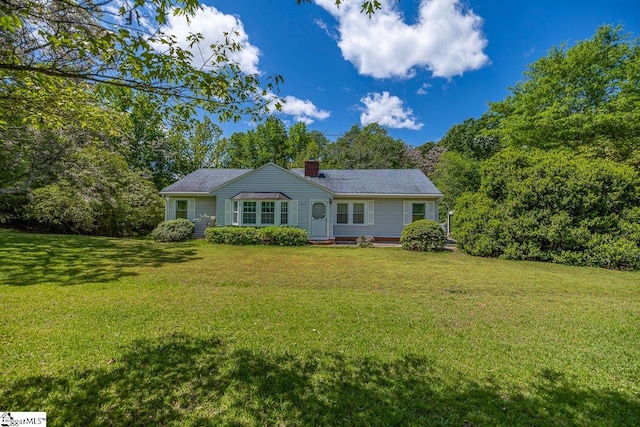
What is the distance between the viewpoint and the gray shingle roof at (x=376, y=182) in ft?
54.7

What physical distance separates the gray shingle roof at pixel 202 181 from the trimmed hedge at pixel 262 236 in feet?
13.3

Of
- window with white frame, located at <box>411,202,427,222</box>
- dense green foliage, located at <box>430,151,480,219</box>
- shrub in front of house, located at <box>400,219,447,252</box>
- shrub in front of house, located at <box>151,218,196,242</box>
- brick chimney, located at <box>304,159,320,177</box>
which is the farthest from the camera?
dense green foliage, located at <box>430,151,480,219</box>

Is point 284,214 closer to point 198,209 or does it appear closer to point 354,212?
point 354,212

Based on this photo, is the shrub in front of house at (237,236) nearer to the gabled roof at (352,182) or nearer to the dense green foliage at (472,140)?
the gabled roof at (352,182)

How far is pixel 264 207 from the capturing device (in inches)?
622

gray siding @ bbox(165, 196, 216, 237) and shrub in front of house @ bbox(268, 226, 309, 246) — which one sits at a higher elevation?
gray siding @ bbox(165, 196, 216, 237)

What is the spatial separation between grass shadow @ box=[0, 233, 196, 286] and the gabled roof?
5874 mm

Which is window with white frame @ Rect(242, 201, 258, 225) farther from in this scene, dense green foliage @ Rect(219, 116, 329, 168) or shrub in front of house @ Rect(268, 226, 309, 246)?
dense green foliage @ Rect(219, 116, 329, 168)

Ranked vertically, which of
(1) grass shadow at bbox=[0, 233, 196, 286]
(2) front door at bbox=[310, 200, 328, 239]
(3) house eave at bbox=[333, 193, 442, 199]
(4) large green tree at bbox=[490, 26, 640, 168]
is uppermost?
(4) large green tree at bbox=[490, 26, 640, 168]

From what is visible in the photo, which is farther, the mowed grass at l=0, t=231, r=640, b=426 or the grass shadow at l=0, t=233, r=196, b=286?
the grass shadow at l=0, t=233, r=196, b=286

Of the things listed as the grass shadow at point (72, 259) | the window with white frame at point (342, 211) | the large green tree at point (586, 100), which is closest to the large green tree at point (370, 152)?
the large green tree at point (586, 100)

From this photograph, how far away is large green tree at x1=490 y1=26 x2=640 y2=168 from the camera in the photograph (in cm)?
1499

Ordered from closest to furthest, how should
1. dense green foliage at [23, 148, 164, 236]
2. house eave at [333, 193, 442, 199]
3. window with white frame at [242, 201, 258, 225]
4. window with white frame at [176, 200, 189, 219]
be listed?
dense green foliage at [23, 148, 164, 236] → window with white frame at [242, 201, 258, 225] → house eave at [333, 193, 442, 199] → window with white frame at [176, 200, 189, 219]

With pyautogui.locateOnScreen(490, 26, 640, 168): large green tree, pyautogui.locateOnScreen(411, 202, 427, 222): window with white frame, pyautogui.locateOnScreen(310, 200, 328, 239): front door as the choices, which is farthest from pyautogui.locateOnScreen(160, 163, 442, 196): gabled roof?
pyautogui.locateOnScreen(490, 26, 640, 168): large green tree
